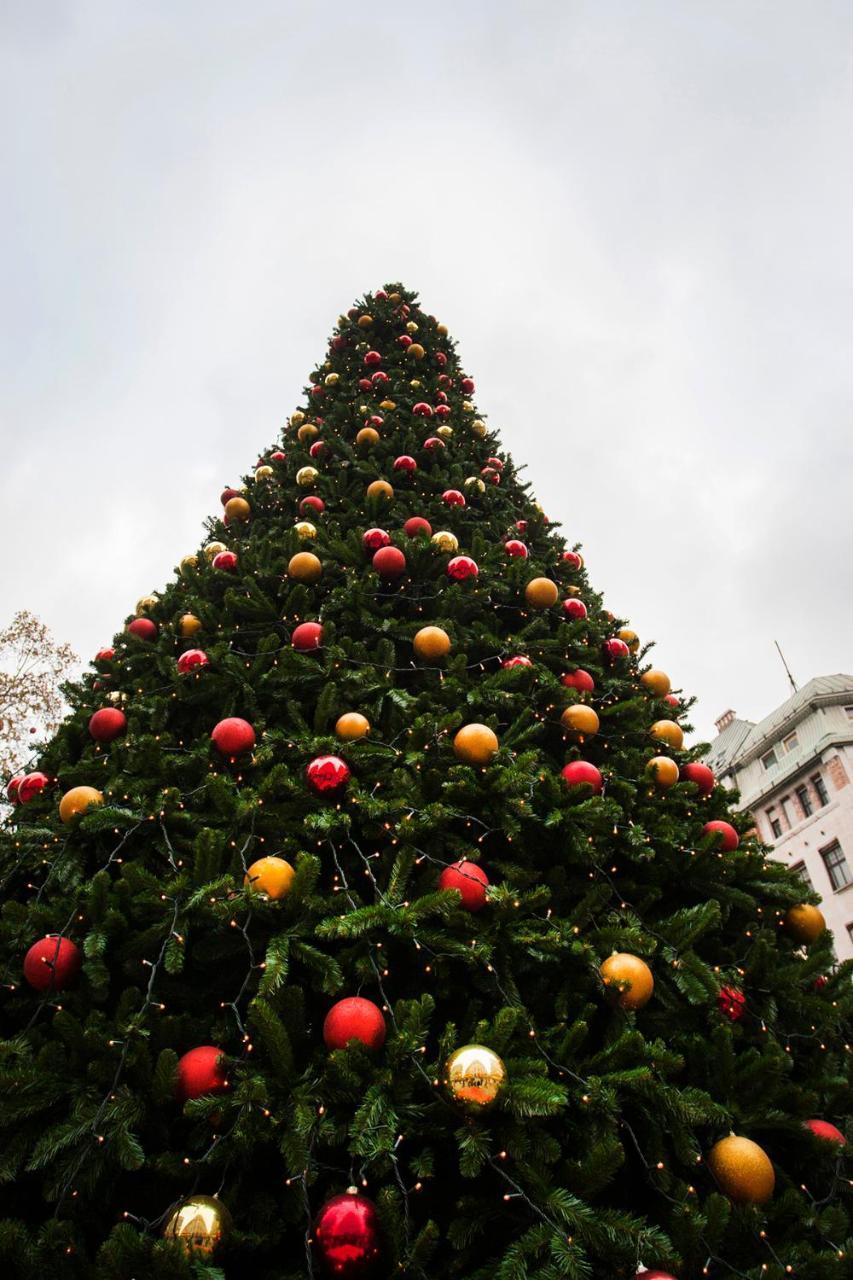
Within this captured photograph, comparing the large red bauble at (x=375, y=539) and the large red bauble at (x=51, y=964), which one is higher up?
the large red bauble at (x=375, y=539)

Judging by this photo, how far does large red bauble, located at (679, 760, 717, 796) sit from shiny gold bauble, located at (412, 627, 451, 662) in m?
1.44

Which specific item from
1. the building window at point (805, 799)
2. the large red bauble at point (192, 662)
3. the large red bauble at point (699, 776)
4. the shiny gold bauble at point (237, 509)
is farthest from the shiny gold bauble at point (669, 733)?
the building window at point (805, 799)

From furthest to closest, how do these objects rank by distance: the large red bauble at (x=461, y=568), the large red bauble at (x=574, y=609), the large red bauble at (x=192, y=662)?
the large red bauble at (x=574, y=609)
the large red bauble at (x=461, y=568)
the large red bauble at (x=192, y=662)

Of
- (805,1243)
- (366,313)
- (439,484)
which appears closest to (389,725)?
(805,1243)

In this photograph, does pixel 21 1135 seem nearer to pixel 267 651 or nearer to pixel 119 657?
pixel 267 651

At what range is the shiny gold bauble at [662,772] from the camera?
303 cm

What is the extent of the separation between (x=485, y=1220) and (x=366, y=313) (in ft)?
26.4

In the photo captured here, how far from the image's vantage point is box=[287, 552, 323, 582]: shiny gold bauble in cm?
359

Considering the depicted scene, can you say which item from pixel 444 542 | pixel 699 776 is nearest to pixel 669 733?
pixel 699 776

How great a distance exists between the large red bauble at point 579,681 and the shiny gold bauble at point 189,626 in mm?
2020

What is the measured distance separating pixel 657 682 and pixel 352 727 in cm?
224

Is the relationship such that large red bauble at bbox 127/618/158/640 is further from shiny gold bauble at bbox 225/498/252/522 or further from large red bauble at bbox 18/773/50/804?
shiny gold bauble at bbox 225/498/252/522

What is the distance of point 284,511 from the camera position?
493 cm

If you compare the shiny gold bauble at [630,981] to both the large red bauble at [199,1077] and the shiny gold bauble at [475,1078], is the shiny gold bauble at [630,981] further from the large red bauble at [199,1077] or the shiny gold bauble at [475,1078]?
the large red bauble at [199,1077]
